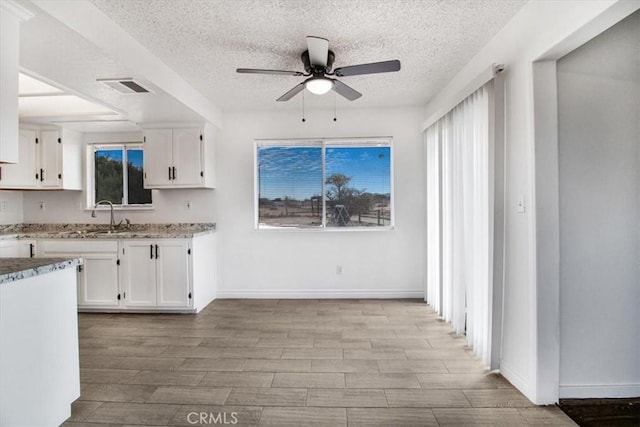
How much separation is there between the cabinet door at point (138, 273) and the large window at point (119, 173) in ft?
3.47

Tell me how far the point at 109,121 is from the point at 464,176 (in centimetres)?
423

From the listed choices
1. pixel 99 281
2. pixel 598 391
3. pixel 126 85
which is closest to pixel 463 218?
pixel 598 391

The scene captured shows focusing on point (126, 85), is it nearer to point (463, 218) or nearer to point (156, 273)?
point (156, 273)

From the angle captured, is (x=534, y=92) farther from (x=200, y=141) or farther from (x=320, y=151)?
(x=200, y=141)

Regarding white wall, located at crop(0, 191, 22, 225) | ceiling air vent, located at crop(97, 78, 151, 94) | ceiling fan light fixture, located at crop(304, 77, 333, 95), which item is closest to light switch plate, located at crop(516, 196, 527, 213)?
ceiling fan light fixture, located at crop(304, 77, 333, 95)

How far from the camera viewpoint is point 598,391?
2.09 meters

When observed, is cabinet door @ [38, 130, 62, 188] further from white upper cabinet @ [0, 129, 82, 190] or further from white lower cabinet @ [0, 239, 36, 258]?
white lower cabinet @ [0, 239, 36, 258]

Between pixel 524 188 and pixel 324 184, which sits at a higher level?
pixel 324 184

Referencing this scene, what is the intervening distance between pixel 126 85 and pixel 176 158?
1320mm

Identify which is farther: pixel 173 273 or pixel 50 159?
pixel 50 159

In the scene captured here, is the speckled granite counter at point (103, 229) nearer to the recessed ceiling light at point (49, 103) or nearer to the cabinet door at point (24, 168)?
the cabinet door at point (24, 168)

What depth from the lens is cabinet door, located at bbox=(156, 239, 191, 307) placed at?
3775 millimetres

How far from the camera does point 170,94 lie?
308 cm

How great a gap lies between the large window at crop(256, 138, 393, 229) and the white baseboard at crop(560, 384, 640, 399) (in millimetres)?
2593
